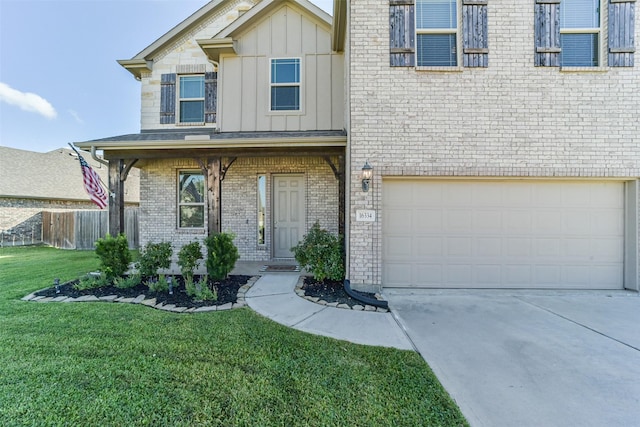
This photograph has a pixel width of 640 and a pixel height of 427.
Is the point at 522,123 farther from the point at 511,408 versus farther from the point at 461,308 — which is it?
the point at 511,408

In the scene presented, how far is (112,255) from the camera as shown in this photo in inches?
226

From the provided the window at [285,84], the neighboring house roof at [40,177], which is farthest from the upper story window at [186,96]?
the neighboring house roof at [40,177]

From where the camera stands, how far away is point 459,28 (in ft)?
17.2

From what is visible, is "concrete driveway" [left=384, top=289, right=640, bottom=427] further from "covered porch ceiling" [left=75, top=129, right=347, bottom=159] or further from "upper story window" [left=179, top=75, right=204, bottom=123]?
"upper story window" [left=179, top=75, right=204, bottom=123]

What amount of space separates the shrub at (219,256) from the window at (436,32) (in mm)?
5248

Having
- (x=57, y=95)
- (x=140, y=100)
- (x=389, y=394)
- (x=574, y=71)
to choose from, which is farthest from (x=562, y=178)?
(x=57, y=95)

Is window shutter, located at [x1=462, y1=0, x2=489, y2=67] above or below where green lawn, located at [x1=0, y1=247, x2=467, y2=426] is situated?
above

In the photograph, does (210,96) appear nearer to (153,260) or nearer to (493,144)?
(153,260)

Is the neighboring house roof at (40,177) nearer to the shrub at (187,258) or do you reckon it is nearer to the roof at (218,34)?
Result: the roof at (218,34)

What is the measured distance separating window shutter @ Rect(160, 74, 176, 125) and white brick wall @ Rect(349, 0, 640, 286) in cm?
612

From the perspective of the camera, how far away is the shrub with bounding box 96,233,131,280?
566 centimetres

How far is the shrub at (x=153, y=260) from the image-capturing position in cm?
574

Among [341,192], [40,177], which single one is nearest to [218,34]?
[341,192]

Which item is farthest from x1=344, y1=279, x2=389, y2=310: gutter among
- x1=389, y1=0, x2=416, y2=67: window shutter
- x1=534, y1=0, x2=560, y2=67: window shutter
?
x1=534, y1=0, x2=560, y2=67: window shutter
